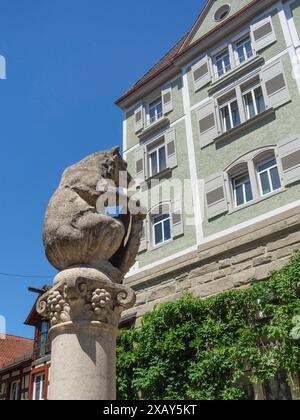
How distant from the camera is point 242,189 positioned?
13.4 metres

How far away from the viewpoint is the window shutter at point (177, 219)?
14109 millimetres

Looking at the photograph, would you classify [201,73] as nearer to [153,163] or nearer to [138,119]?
[138,119]

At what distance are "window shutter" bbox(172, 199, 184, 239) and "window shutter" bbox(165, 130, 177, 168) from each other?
1.64m

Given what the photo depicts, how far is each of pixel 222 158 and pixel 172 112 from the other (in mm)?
3856

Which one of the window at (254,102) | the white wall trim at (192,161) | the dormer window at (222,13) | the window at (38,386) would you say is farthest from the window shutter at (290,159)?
the window at (38,386)

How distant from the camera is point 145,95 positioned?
19.0 metres

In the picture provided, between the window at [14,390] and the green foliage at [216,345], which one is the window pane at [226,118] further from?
the window at [14,390]

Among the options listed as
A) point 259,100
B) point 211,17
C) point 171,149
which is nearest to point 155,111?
point 171,149

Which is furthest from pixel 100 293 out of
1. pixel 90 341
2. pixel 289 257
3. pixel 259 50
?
pixel 259 50

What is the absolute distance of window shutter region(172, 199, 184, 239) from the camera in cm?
1411

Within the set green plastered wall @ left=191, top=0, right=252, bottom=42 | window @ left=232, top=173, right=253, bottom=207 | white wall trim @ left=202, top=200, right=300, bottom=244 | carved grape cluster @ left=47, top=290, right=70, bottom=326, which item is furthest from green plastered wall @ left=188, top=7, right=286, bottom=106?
carved grape cluster @ left=47, top=290, right=70, bottom=326

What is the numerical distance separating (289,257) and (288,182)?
219cm

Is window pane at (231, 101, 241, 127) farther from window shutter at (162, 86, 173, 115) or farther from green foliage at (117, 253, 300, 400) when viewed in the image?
green foliage at (117, 253, 300, 400)

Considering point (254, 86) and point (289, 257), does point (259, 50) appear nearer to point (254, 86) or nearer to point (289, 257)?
point (254, 86)
